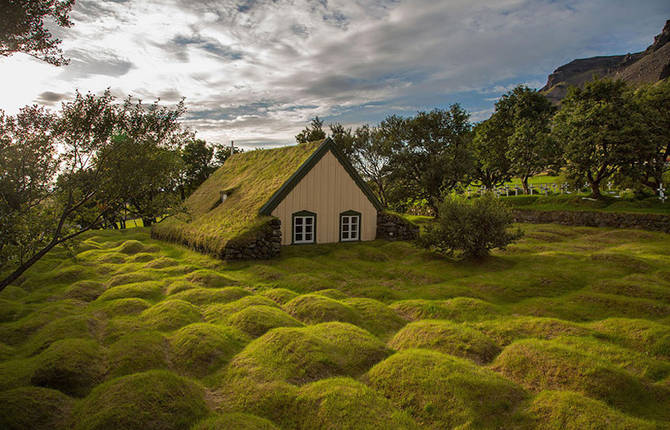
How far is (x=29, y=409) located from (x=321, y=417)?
558 centimetres

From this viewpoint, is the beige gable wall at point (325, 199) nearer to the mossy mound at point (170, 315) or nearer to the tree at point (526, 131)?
the mossy mound at point (170, 315)

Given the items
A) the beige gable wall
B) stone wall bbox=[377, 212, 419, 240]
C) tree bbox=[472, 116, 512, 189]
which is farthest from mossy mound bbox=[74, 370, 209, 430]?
tree bbox=[472, 116, 512, 189]

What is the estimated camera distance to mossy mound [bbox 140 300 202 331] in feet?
38.5

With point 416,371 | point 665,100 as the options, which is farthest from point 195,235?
point 665,100

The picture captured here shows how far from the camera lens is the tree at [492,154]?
51.8 meters

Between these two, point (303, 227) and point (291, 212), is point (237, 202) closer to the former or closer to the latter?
point (291, 212)

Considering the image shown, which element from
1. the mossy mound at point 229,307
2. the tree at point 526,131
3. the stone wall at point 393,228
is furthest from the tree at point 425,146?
the mossy mound at point 229,307

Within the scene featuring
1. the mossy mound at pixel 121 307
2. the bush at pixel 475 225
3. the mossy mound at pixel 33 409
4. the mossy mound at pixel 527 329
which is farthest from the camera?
the bush at pixel 475 225

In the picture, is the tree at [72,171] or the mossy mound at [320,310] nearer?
the tree at [72,171]

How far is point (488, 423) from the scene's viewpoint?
21.8 feet

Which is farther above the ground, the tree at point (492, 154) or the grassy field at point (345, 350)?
the tree at point (492, 154)

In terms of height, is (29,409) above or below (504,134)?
below

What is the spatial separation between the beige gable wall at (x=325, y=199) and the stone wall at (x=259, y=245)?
173cm

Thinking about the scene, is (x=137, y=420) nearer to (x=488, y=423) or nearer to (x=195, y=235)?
(x=488, y=423)
